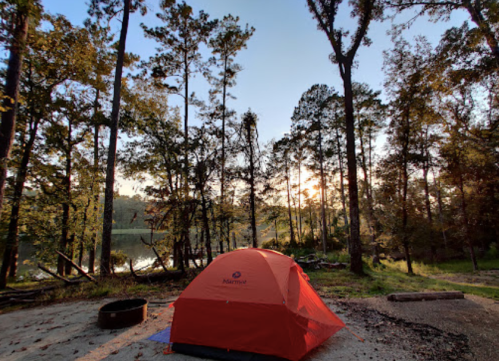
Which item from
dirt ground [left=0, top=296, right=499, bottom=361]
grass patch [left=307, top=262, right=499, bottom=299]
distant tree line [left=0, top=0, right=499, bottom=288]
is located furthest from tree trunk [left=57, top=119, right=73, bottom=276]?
grass patch [left=307, top=262, right=499, bottom=299]

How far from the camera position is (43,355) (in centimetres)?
399

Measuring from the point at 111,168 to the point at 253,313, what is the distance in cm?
853

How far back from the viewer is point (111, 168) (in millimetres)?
9586

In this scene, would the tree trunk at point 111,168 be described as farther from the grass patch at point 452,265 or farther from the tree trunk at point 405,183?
the grass patch at point 452,265

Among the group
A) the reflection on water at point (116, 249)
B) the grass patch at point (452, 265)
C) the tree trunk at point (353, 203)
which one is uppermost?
the tree trunk at point (353, 203)

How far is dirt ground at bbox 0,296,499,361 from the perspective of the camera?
3838mm

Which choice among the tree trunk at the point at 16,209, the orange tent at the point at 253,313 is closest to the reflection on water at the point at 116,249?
the tree trunk at the point at 16,209

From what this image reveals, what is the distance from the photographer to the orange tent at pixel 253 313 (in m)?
3.74

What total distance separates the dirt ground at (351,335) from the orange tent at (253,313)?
31cm

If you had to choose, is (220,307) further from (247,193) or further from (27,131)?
(27,131)

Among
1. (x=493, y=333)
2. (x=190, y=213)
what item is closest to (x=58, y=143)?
(x=190, y=213)

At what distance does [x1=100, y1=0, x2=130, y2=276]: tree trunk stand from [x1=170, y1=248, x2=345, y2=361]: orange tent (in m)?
6.57

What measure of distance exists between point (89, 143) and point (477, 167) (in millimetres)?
24631

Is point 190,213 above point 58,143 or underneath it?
underneath
